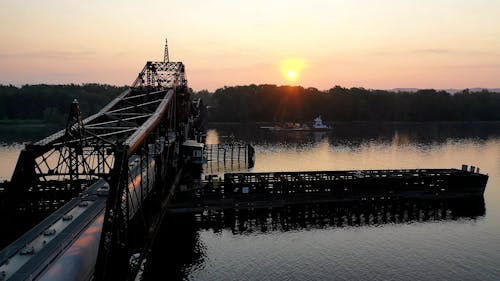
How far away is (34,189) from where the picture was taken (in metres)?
49.1

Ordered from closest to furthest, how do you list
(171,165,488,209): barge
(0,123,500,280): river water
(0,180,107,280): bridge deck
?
→ (0,180,107,280): bridge deck < (0,123,500,280): river water < (171,165,488,209): barge

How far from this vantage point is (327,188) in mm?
58688

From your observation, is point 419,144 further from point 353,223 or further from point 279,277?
point 279,277

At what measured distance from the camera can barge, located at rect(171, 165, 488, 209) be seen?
2128 inches

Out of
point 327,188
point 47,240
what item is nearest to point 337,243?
point 327,188

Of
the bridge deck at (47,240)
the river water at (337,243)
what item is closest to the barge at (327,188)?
the river water at (337,243)

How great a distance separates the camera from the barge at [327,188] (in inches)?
2128

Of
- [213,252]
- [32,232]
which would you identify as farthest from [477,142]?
[32,232]

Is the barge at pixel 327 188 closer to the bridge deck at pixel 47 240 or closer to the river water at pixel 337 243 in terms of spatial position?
the river water at pixel 337 243

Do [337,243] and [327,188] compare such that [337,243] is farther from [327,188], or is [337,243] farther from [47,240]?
[47,240]

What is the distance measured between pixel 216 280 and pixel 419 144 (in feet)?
401

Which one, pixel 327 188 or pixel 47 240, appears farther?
pixel 327 188

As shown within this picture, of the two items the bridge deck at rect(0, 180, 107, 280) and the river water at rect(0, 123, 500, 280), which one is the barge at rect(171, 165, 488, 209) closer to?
the river water at rect(0, 123, 500, 280)

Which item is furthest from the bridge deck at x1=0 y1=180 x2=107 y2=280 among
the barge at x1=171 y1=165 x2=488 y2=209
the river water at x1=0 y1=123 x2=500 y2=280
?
the barge at x1=171 y1=165 x2=488 y2=209
